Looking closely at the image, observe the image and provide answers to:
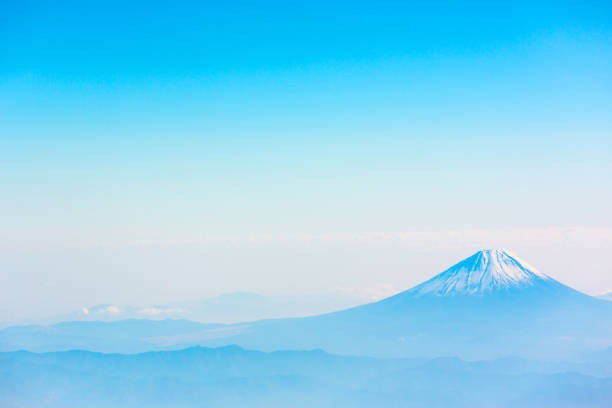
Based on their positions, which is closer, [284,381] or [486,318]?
[284,381]

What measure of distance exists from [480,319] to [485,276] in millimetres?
6207

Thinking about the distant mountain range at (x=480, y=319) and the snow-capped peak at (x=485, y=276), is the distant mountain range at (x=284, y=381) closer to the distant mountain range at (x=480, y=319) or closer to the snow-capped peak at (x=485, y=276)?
the distant mountain range at (x=480, y=319)

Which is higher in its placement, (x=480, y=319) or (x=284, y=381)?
(x=480, y=319)

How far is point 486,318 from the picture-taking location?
111438 millimetres

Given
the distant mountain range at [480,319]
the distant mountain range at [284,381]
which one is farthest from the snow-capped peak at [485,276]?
the distant mountain range at [284,381]

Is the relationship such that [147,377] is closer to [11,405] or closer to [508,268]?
[11,405]

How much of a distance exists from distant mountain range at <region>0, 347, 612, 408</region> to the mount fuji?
218 inches

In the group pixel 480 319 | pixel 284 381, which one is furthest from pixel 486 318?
pixel 284 381

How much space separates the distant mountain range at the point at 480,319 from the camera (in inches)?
4210

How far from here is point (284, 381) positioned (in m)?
106

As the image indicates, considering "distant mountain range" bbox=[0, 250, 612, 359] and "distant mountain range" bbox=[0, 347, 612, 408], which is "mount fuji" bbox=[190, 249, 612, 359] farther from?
"distant mountain range" bbox=[0, 347, 612, 408]

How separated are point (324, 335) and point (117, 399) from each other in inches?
1186

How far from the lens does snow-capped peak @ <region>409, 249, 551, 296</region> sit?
112m

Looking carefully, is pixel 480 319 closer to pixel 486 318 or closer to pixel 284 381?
pixel 486 318
